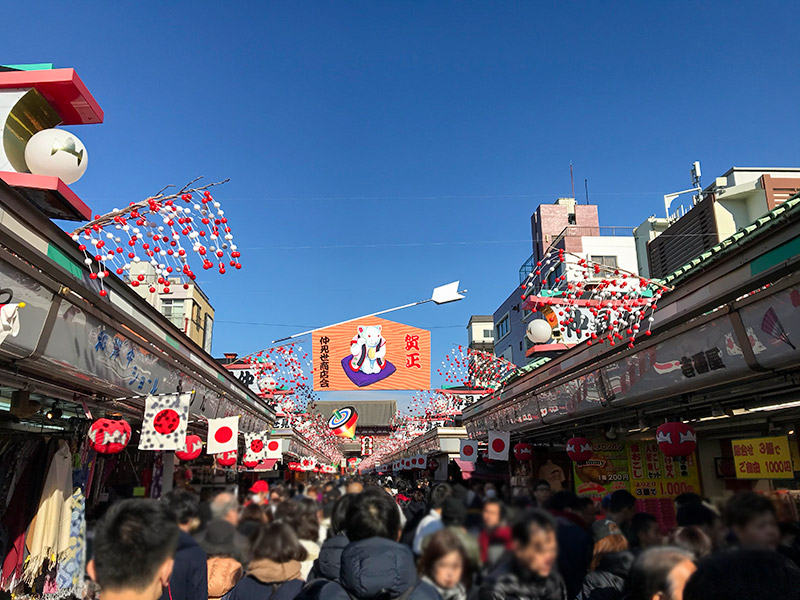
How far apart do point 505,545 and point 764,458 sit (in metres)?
9.98

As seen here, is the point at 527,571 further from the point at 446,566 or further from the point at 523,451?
the point at 523,451

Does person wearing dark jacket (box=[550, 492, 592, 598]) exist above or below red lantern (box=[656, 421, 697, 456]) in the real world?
below

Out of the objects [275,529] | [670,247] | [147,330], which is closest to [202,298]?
[670,247]

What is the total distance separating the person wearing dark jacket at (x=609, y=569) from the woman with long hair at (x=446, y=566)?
0.35 m

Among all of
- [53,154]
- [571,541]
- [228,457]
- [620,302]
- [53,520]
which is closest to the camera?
[571,541]

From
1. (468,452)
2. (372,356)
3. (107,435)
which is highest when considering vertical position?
(372,356)

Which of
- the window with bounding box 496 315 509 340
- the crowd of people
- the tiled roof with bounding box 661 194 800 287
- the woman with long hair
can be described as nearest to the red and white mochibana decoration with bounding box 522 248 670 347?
the tiled roof with bounding box 661 194 800 287

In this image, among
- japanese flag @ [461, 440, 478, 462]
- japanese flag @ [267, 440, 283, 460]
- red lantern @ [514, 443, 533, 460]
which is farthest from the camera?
red lantern @ [514, 443, 533, 460]

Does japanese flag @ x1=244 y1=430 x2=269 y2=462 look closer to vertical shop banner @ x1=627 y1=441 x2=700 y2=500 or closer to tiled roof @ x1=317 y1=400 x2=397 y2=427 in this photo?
vertical shop banner @ x1=627 y1=441 x2=700 y2=500

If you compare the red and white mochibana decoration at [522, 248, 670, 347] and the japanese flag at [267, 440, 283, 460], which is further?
the japanese flag at [267, 440, 283, 460]

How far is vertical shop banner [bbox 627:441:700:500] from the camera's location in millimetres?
10625

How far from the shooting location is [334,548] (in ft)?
7.75

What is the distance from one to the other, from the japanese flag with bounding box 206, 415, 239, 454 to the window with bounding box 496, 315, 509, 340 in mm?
33121

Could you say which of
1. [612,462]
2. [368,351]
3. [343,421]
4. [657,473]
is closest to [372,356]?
[368,351]
